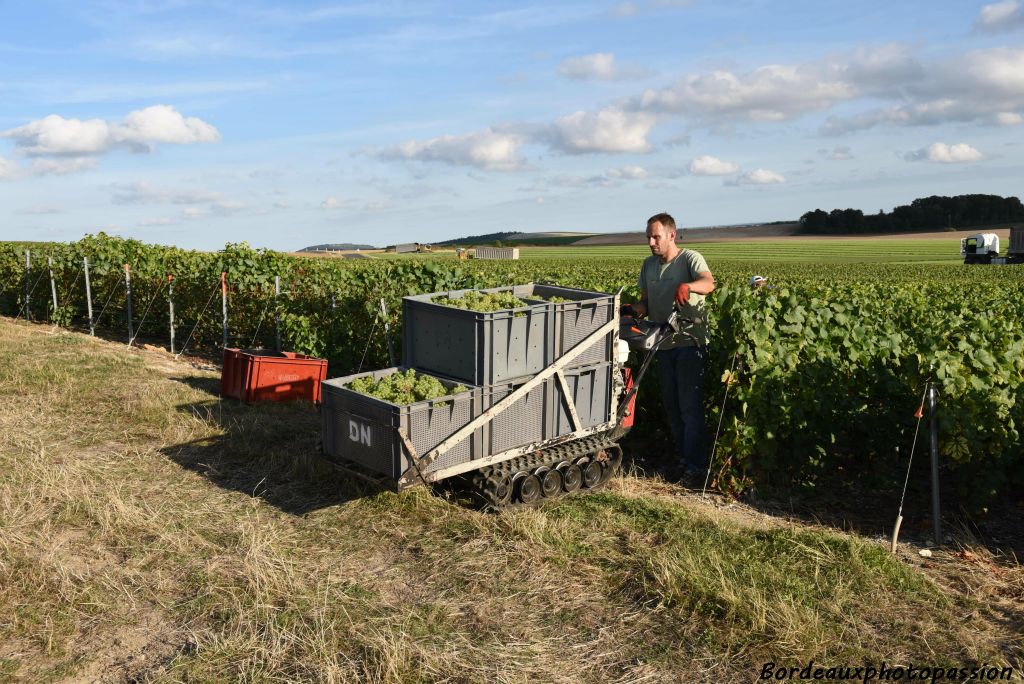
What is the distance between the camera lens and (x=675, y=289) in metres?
7.86

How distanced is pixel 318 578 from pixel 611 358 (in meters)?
3.31

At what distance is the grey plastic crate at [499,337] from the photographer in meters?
6.77

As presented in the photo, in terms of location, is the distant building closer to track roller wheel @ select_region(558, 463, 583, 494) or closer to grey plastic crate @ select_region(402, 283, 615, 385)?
grey plastic crate @ select_region(402, 283, 615, 385)

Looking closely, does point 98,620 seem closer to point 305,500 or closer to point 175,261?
point 305,500

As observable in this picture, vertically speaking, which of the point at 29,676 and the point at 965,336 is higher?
the point at 965,336

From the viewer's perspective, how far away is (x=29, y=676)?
450 cm

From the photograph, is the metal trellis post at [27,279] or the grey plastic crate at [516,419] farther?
the metal trellis post at [27,279]

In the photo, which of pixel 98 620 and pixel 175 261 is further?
pixel 175 261

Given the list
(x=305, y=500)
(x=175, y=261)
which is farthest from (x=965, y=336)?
(x=175, y=261)

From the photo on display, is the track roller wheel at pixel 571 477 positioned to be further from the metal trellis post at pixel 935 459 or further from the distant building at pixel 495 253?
the distant building at pixel 495 253

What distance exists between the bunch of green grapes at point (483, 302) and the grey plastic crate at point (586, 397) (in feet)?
2.49

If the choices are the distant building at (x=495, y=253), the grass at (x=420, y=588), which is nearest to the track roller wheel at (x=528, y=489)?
the grass at (x=420, y=588)

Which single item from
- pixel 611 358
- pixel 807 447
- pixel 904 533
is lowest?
pixel 904 533

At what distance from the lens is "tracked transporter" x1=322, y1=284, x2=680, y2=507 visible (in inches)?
256
